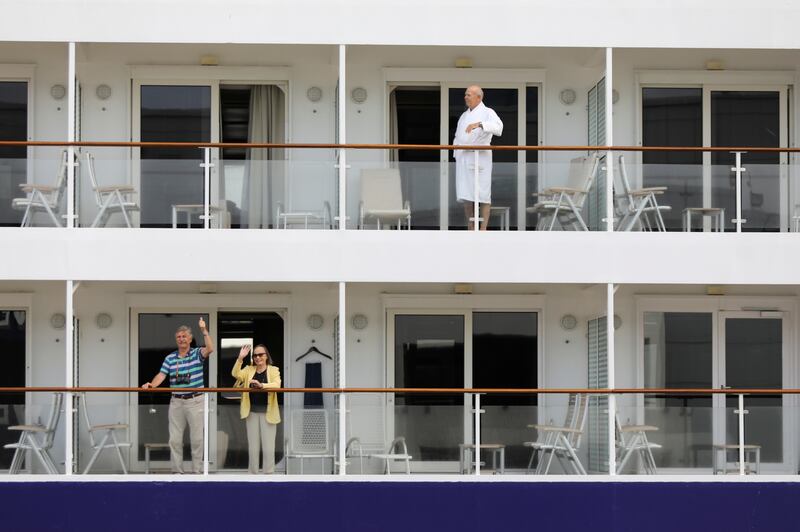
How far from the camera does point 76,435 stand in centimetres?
1641

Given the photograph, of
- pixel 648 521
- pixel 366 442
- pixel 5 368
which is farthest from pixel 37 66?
pixel 648 521

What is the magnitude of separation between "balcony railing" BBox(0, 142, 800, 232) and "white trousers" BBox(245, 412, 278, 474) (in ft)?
7.14

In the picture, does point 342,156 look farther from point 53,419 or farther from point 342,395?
point 53,419

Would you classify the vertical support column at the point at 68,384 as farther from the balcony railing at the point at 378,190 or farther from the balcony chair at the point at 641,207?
the balcony chair at the point at 641,207

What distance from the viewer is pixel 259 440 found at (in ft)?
53.0

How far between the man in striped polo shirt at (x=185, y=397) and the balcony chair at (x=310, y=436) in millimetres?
955

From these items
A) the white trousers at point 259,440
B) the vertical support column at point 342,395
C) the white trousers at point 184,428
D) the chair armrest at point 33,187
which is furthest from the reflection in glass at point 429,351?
the chair armrest at point 33,187

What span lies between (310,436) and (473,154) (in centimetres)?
350

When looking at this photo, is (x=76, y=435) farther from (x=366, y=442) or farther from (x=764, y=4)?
(x=764, y=4)

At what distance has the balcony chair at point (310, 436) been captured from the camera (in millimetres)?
16281

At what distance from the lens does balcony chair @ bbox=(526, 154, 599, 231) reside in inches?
675

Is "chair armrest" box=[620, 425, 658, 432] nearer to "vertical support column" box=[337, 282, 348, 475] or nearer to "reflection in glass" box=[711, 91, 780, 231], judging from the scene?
"reflection in glass" box=[711, 91, 780, 231]

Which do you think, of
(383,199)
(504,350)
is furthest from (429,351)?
(383,199)

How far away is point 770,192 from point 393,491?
528cm
